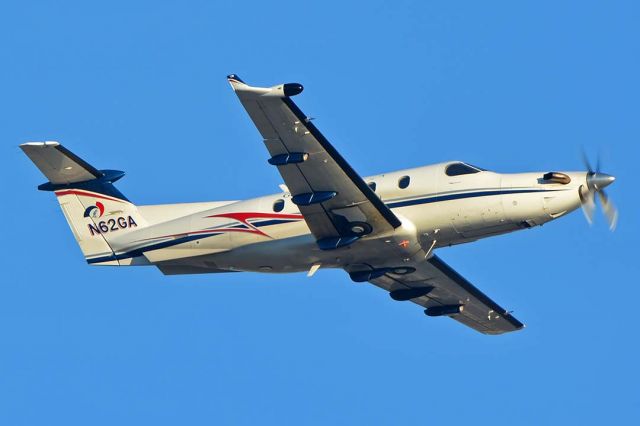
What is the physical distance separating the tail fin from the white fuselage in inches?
20.0

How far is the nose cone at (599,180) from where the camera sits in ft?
104

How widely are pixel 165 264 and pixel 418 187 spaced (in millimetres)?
8294

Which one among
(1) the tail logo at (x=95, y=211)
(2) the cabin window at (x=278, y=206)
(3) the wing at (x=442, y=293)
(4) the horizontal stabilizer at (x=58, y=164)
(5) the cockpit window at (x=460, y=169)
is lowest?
(3) the wing at (x=442, y=293)

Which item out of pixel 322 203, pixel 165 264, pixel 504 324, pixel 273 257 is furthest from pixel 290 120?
pixel 504 324

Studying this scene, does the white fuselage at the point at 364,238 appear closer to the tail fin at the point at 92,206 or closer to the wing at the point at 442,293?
the tail fin at the point at 92,206

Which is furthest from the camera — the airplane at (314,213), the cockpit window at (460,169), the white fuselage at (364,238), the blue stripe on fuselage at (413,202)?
the cockpit window at (460,169)

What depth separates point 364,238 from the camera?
3231 centimetres

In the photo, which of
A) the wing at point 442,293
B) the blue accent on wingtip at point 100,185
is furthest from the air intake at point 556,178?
the blue accent on wingtip at point 100,185

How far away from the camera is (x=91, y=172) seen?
3647 centimetres

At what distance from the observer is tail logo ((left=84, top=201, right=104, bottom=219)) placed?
36562 millimetres

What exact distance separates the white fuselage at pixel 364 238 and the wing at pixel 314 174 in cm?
67

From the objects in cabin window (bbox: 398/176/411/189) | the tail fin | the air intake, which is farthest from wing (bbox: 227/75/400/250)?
the tail fin

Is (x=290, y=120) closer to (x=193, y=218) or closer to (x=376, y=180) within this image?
(x=376, y=180)

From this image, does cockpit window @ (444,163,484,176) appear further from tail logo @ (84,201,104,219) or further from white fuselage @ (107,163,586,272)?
tail logo @ (84,201,104,219)
